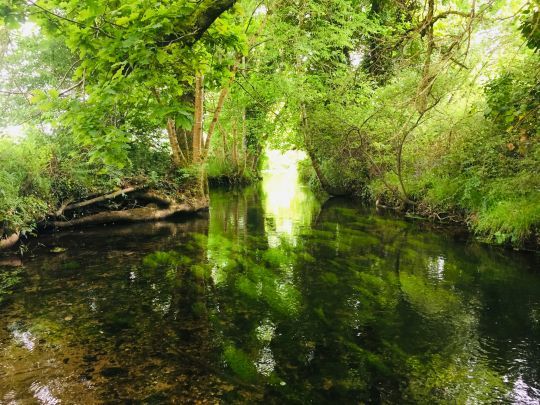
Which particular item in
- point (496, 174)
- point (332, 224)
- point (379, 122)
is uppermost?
A: point (379, 122)

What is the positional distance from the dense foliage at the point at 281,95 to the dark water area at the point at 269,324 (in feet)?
7.24

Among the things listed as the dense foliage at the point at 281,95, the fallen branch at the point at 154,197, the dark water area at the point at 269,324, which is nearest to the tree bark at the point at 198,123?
the dense foliage at the point at 281,95

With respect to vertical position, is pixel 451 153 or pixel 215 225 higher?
pixel 451 153

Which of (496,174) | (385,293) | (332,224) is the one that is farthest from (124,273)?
(496,174)

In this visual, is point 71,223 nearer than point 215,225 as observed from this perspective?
Yes

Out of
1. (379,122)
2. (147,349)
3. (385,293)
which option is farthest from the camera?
(379,122)

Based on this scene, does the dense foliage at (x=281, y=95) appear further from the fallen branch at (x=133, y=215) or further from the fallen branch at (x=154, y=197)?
the fallen branch at (x=133, y=215)

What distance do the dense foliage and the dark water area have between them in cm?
221

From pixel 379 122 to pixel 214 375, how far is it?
1378cm

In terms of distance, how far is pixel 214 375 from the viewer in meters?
4.31

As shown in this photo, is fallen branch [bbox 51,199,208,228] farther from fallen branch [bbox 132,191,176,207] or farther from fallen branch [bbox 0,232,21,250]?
fallen branch [bbox 0,232,21,250]

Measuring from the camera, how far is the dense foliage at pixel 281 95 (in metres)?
Result: 5.13

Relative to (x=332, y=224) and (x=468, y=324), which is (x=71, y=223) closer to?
(x=332, y=224)

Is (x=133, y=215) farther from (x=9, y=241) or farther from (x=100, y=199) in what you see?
(x=9, y=241)
